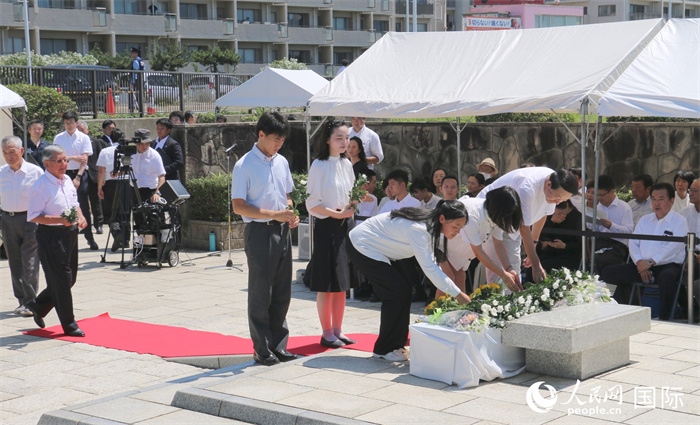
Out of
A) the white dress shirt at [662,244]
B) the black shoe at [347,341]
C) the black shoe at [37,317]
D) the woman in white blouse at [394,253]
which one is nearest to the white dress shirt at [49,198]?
the black shoe at [37,317]

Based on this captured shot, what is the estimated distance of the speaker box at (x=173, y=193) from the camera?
46.6 ft

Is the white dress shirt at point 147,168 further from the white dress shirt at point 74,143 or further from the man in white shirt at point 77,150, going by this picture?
the white dress shirt at point 74,143

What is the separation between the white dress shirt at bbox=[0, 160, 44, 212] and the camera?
34.7ft

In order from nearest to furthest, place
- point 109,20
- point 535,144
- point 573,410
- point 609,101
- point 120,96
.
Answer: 1. point 573,410
2. point 609,101
3. point 535,144
4. point 120,96
5. point 109,20

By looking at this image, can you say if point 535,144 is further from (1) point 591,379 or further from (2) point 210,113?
(2) point 210,113

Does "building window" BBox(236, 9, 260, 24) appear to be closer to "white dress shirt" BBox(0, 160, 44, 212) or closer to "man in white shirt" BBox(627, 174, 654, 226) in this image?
"white dress shirt" BBox(0, 160, 44, 212)

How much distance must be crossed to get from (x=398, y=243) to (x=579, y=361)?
1627 mm

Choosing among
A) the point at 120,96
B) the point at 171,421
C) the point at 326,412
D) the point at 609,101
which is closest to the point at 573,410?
the point at 326,412

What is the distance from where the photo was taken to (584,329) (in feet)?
22.2

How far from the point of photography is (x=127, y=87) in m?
24.5

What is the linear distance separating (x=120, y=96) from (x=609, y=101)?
1693 centimetres

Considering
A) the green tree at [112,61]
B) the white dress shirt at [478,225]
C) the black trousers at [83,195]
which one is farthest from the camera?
the green tree at [112,61]

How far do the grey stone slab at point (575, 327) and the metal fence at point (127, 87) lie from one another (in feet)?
56.3

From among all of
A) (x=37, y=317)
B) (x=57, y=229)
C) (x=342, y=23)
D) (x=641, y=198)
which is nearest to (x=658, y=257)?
(x=641, y=198)
